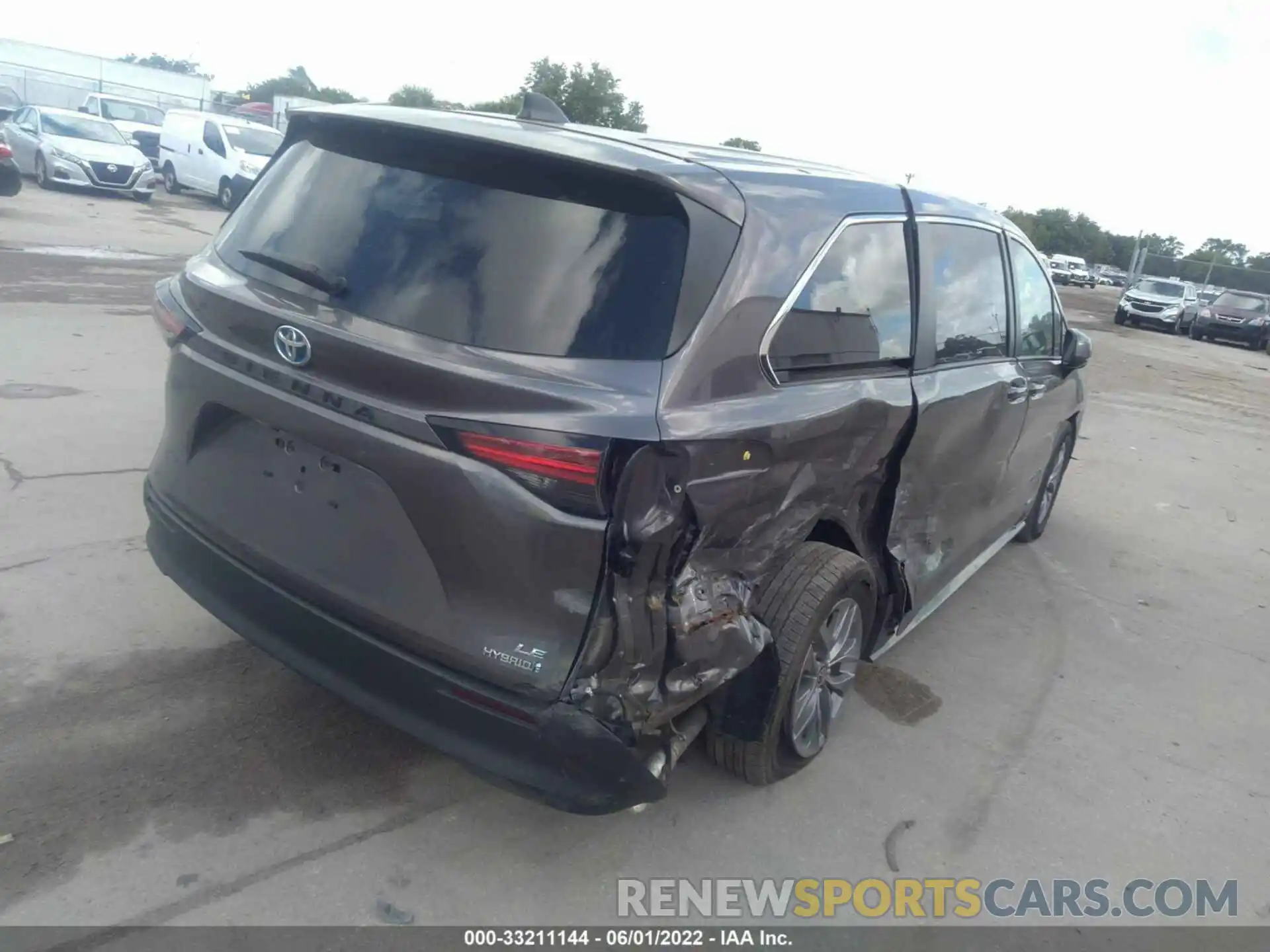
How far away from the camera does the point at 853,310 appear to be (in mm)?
3309

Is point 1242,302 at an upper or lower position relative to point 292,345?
upper

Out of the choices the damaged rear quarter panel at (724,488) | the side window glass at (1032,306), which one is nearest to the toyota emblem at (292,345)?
the damaged rear quarter panel at (724,488)

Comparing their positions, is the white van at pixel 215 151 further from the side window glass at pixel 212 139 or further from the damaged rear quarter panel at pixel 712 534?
the damaged rear quarter panel at pixel 712 534

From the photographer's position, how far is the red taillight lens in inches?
93.7

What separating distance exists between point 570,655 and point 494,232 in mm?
1094

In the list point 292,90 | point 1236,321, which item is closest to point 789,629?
point 1236,321

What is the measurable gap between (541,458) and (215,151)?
72.9 ft

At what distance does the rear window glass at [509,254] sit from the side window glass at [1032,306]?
2793 mm

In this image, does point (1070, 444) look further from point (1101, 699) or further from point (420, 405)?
point (420, 405)

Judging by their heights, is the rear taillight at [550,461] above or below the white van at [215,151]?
below

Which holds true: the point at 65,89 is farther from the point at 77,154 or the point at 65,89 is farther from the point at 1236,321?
the point at 1236,321

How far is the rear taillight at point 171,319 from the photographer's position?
3.03 meters

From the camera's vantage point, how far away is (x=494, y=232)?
2.60 m
